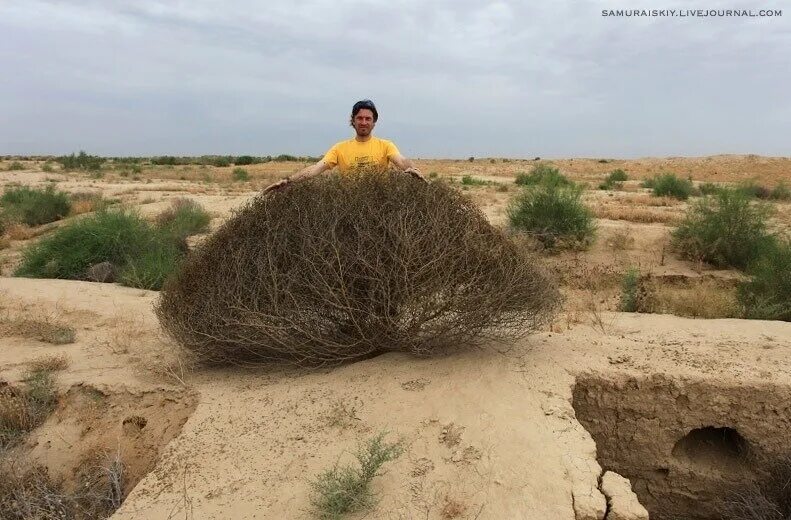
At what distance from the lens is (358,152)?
4.97 m

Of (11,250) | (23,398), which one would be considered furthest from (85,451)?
(11,250)

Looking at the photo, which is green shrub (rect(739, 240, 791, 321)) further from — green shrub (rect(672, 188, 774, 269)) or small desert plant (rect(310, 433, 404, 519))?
small desert plant (rect(310, 433, 404, 519))

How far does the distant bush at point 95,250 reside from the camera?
31.6ft

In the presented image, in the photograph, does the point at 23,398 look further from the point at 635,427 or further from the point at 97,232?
the point at 97,232

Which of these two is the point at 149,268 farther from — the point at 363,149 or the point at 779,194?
the point at 779,194

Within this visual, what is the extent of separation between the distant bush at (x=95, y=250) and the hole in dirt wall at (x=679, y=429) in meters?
6.58

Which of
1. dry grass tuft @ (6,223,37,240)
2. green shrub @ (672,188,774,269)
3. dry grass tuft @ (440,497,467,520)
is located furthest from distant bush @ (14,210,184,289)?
green shrub @ (672,188,774,269)

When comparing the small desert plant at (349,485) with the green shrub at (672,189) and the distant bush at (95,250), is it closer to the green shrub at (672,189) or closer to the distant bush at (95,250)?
the distant bush at (95,250)

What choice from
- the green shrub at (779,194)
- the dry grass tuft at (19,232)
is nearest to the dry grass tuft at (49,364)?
the dry grass tuft at (19,232)

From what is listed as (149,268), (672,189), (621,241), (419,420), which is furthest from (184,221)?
(672,189)

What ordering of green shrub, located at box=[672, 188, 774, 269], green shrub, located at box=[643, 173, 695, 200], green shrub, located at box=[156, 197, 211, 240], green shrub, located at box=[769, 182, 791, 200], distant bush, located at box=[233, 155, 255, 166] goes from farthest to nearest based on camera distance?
distant bush, located at box=[233, 155, 255, 166]
green shrub, located at box=[769, 182, 791, 200]
green shrub, located at box=[643, 173, 695, 200]
green shrub, located at box=[156, 197, 211, 240]
green shrub, located at box=[672, 188, 774, 269]

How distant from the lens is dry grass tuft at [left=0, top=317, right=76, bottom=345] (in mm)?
5824

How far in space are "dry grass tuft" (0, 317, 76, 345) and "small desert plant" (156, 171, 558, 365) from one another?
187 cm

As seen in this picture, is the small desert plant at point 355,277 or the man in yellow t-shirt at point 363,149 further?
the man in yellow t-shirt at point 363,149
